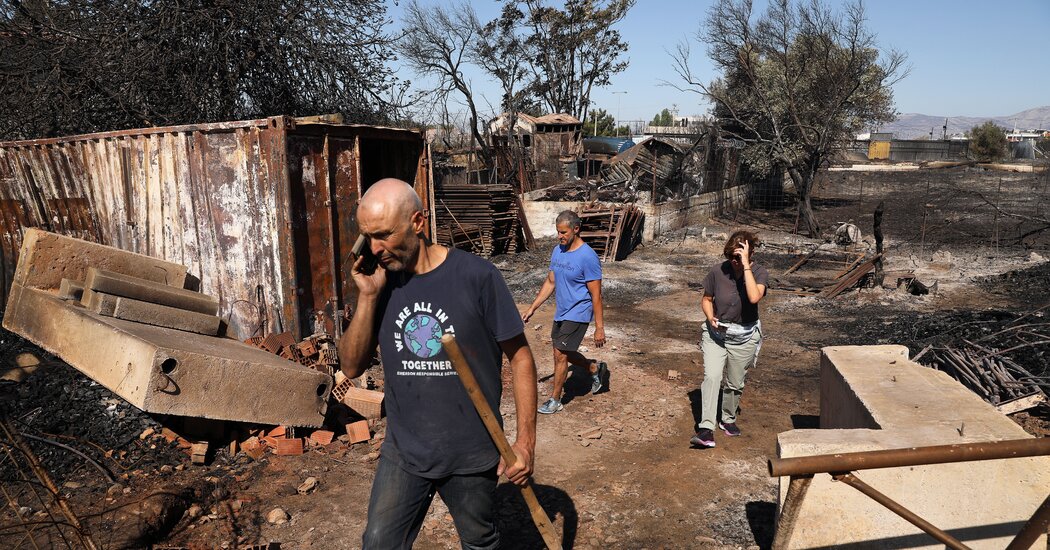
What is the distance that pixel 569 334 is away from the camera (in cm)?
557

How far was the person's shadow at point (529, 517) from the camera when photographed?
3803 millimetres

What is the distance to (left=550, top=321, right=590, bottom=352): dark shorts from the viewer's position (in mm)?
5547

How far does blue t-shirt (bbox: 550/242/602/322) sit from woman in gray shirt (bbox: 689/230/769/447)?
3.31 ft

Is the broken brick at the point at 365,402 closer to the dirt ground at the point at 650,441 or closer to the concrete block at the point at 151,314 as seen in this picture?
the dirt ground at the point at 650,441

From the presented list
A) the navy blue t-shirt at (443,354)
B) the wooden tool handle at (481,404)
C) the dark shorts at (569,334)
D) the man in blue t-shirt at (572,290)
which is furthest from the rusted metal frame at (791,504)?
the dark shorts at (569,334)

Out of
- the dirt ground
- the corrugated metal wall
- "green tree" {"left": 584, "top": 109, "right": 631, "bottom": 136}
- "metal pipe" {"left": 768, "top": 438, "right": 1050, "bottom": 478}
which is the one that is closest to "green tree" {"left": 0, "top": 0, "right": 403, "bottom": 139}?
the dirt ground

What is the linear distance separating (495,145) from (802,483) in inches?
683

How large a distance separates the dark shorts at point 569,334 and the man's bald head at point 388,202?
3.37 metres

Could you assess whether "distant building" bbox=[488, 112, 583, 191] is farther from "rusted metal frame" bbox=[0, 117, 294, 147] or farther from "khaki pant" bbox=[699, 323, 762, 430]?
"khaki pant" bbox=[699, 323, 762, 430]

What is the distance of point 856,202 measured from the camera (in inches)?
1020

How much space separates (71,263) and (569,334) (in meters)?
4.64

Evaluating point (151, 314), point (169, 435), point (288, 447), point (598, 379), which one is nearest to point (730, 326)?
point (598, 379)

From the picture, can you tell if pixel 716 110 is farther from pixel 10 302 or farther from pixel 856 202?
pixel 10 302

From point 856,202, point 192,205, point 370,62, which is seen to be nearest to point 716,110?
point 856,202
